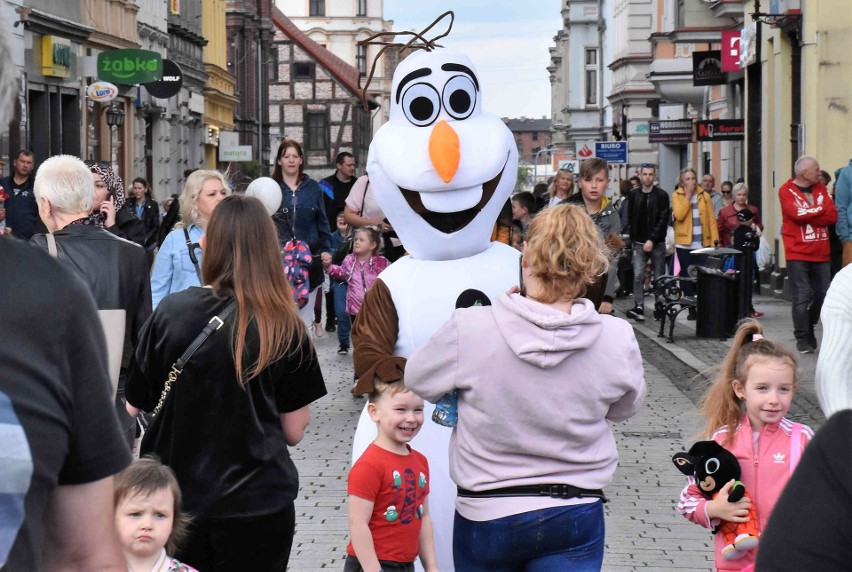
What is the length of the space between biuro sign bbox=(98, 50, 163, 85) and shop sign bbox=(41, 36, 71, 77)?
0.85 meters

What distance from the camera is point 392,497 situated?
5.16 meters

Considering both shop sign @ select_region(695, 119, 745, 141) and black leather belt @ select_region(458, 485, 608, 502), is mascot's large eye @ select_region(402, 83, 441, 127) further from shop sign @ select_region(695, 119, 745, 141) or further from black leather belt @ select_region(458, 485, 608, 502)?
shop sign @ select_region(695, 119, 745, 141)

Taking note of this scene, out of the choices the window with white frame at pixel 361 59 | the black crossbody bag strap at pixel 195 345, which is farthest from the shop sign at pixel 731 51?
the window with white frame at pixel 361 59

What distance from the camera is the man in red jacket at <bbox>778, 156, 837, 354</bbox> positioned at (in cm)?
1477

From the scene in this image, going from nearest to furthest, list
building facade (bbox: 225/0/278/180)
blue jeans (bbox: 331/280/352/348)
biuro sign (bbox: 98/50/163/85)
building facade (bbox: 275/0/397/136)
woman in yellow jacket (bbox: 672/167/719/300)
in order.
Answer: blue jeans (bbox: 331/280/352/348) → woman in yellow jacket (bbox: 672/167/719/300) → biuro sign (bbox: 98/50/163/85) → building facade (bbox: 225/0/278/180) → building facade (bbox: 275/0/397/136)

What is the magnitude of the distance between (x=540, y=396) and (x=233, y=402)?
3.38ft

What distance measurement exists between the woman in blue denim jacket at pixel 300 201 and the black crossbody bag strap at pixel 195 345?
7.21 metres

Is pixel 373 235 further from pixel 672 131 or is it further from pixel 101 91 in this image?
pixel 672 131

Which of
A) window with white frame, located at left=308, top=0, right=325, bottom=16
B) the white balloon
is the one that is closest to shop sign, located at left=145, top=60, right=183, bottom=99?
the white balloon

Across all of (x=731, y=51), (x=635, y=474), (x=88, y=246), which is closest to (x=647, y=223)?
(x=731, y=51)

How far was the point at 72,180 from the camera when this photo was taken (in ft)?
21.3

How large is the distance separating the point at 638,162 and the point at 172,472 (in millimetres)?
55298

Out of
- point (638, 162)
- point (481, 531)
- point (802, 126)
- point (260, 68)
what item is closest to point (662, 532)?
point (481, 531)

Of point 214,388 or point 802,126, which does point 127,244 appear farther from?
point 802,126
